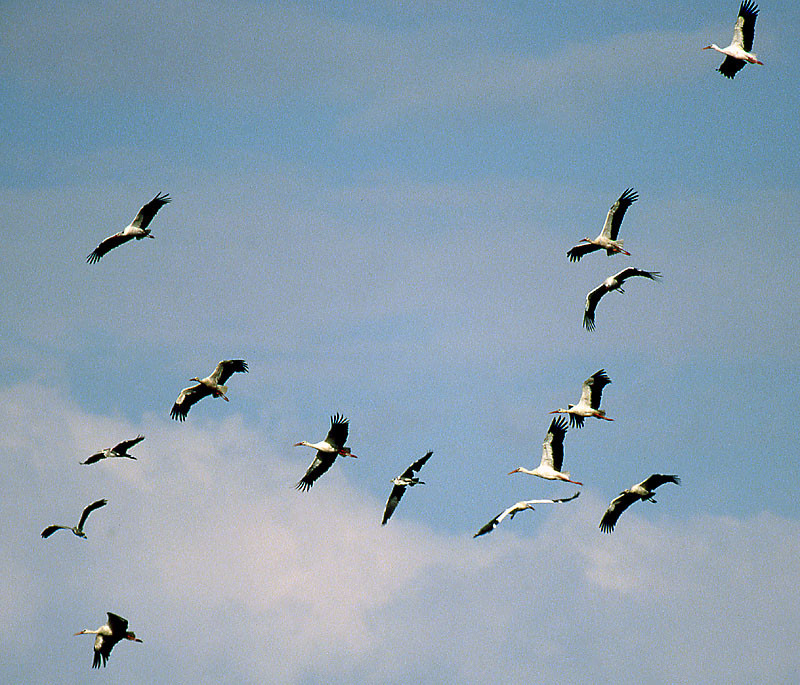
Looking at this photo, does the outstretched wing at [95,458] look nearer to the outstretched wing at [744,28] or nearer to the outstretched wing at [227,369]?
the outstretched wing at [227,369]

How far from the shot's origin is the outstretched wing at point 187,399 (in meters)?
46.4

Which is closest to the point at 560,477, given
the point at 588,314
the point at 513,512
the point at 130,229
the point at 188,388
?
the point at 513,512

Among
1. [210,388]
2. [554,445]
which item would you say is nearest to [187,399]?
[210,388]

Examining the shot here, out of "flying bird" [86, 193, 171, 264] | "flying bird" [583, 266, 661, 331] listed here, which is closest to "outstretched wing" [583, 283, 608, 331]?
"flying bird" [583, 266, 661, 331]

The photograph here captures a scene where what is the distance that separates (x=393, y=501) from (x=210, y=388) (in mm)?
8396

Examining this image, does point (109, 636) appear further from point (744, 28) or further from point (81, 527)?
point (744, 28)

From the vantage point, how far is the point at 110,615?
133ft

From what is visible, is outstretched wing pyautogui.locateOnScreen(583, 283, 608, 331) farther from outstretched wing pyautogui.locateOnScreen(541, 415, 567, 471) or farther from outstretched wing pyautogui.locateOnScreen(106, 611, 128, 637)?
outstretched wing pyautogui.locateOnScreen(106, 611, 128, 637)

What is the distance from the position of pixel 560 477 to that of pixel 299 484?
329 inches

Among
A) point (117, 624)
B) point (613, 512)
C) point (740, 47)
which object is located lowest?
point (117, 624)

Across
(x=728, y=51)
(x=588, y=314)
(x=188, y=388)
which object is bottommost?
(x=188, y=388)

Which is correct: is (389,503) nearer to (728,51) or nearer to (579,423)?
(579,423)

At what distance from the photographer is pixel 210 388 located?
4600 centimetres

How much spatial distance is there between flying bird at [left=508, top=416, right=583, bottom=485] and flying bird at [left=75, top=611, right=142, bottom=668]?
12874 mm
